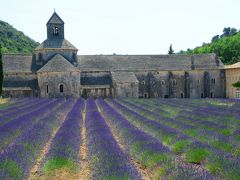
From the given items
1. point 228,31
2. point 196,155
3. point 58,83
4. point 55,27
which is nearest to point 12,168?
point 196,155

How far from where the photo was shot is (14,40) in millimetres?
104438

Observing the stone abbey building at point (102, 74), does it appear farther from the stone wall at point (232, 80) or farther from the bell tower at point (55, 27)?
the stone wall at point (232, 80)

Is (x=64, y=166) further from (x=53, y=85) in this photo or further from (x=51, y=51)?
(x=51, y=51)

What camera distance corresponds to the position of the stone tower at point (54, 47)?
4856 centimetres

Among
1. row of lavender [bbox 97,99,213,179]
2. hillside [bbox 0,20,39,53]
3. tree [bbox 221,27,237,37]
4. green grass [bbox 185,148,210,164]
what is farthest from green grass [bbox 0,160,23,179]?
tree [bbox 221,27,237,37]

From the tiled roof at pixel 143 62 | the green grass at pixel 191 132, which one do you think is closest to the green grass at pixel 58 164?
the green grass at pixel 191 132

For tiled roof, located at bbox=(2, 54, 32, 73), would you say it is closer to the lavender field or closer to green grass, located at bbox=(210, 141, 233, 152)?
the lavender field

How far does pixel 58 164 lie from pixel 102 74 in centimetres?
4154

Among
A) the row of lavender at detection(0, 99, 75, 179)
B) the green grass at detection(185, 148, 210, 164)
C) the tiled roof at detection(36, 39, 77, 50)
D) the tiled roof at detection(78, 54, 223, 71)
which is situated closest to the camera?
the row of lavender at detection(0, 99, 75, 179)

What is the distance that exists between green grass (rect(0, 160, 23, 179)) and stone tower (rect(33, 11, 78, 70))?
134 ft

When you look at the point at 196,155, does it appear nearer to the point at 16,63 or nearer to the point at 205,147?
the point at 205,147

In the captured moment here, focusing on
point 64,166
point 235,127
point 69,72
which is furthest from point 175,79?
point 64,166

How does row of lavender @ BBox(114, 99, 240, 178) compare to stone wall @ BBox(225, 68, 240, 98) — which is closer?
row of lavender @ BBox(114, 99, 240, 178)

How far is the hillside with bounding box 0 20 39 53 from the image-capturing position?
326 feet
